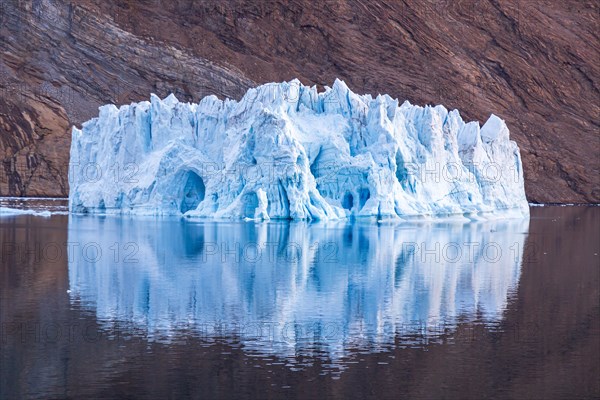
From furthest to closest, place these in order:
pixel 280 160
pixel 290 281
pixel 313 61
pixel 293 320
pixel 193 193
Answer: pixel 313 61 → pixel 193 193 → pixel 280 160 → pixel 290 281 → pixel 293 320

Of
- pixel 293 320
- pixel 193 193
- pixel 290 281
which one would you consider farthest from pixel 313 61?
pixel 293 320

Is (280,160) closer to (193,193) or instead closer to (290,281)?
(193,193)

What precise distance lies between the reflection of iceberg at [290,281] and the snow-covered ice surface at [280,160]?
284 cm

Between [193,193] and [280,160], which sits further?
[193,193]

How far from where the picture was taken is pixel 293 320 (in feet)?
36.7

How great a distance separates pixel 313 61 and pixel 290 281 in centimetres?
4470

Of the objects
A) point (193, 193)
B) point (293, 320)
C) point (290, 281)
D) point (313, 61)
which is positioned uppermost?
point (313, 61)

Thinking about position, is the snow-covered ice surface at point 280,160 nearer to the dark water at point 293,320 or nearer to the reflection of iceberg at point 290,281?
the reflection of iceberg at point 290,281

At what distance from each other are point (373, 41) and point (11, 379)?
171 feet

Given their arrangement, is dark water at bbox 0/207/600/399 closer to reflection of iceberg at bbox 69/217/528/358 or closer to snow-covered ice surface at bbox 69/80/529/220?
reflection of iceberg at bbox 69/217/528/358

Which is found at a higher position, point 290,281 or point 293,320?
point 290,281

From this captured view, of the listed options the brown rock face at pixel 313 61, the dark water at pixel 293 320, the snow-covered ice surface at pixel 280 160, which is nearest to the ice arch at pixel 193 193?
the snow-covered ice surface at pixel 280 160

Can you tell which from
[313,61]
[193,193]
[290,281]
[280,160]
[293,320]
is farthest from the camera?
[313,61]

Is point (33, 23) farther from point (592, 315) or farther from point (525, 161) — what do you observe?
point (592, 315)
